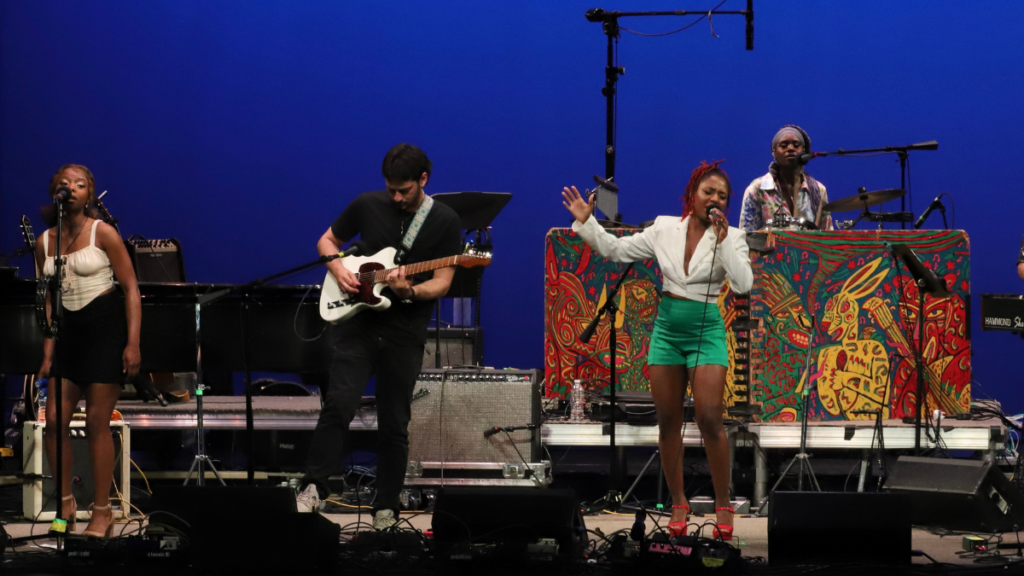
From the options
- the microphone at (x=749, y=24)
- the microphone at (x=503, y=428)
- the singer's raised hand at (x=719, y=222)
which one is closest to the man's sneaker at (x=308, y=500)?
the microphone at (x=503, y=428)

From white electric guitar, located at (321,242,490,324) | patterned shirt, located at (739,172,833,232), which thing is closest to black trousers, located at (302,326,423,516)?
white electric guitar, located at (321,242,490,324)

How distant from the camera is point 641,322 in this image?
7.18 meters

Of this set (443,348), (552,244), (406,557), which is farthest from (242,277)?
(406,557)

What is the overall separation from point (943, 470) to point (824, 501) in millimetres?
1546

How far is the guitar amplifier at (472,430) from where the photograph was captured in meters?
6.58

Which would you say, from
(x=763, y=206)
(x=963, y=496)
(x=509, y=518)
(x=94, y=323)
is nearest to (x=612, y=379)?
(x=509, y=518)

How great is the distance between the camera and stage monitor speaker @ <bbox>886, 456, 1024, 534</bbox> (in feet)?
18.1

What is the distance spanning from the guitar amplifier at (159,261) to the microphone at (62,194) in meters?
2.29

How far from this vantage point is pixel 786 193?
746cm

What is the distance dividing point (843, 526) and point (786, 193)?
3460 millimetres

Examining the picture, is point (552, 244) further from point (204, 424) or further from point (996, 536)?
point (996, 536)

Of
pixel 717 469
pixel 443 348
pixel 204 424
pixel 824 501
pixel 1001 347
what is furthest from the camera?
pixel 1001 347

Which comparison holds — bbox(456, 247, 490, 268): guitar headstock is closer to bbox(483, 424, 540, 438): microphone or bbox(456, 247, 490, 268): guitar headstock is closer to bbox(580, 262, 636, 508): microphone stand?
bbox(580, 262, 636, 508): microphone stand

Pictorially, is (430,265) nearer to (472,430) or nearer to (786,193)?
(472,430)
